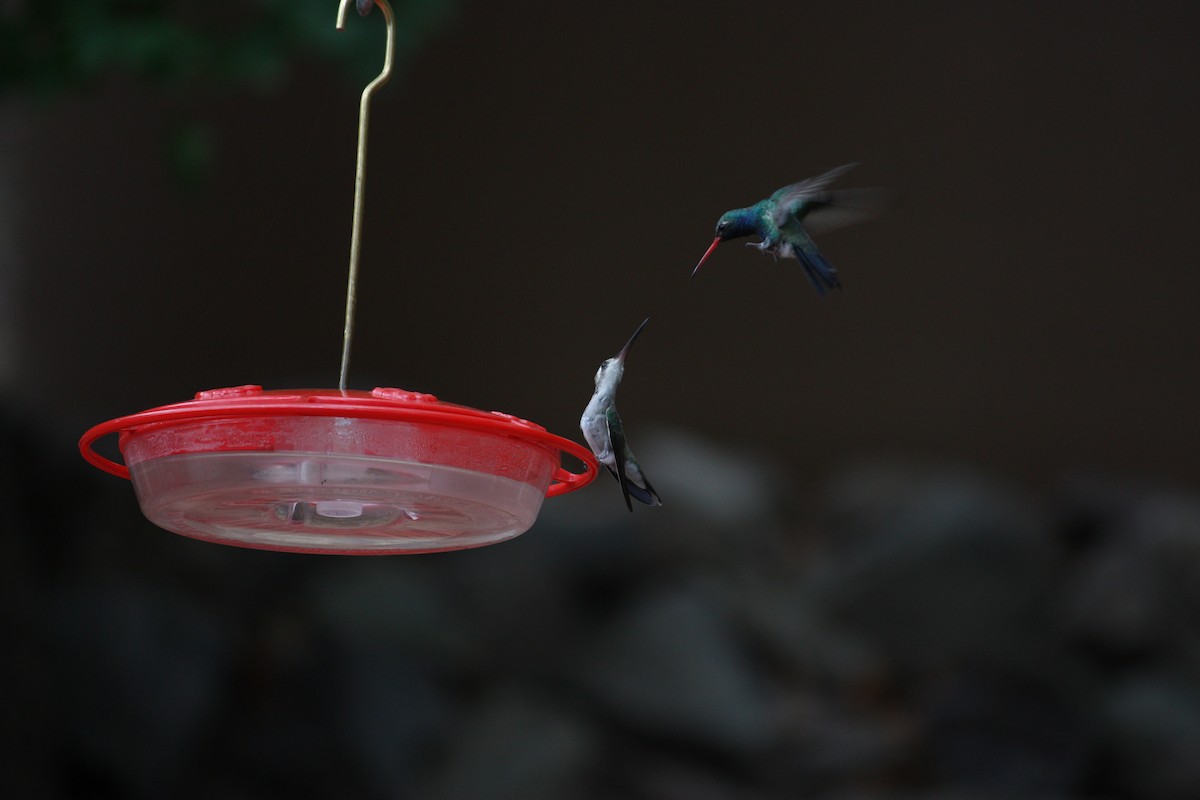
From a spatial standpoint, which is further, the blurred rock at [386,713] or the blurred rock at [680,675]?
the blurred rock at [680,675]

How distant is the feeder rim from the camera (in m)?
1.29

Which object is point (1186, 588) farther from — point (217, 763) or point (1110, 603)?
point (217, 763)

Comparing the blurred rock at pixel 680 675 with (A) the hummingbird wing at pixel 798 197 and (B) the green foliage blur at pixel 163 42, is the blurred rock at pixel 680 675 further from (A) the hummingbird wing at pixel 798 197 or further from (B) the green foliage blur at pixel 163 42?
(A) the hummingbird wing at pixel 798 197

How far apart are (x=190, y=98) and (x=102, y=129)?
564 millimetres

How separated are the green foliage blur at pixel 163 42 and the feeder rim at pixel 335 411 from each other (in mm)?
1662

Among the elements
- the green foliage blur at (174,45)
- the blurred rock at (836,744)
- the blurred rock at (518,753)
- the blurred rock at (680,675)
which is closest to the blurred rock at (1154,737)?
the blurred rock at (836,744)

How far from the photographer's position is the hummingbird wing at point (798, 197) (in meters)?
1.26

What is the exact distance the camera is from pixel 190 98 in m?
4.74

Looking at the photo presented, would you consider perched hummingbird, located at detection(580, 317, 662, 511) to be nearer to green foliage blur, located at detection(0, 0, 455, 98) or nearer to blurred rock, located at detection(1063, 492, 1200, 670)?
green foliage blur, located at detection(0, 0, 455, 98)

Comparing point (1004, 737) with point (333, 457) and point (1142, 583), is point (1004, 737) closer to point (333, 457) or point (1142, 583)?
point (1142, 583)

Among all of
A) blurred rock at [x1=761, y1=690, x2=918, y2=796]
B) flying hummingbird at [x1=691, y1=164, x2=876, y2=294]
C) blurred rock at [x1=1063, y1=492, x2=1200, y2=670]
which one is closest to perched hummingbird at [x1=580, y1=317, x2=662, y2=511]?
flying hummingbird at [x1=691, y1=164, x2=876, y2=294]

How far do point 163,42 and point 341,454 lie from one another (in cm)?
201

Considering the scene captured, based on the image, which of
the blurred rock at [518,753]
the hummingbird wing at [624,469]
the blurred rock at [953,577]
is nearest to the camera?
the hummingbird wing at [624,469]

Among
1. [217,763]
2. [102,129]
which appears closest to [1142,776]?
[217,763]
